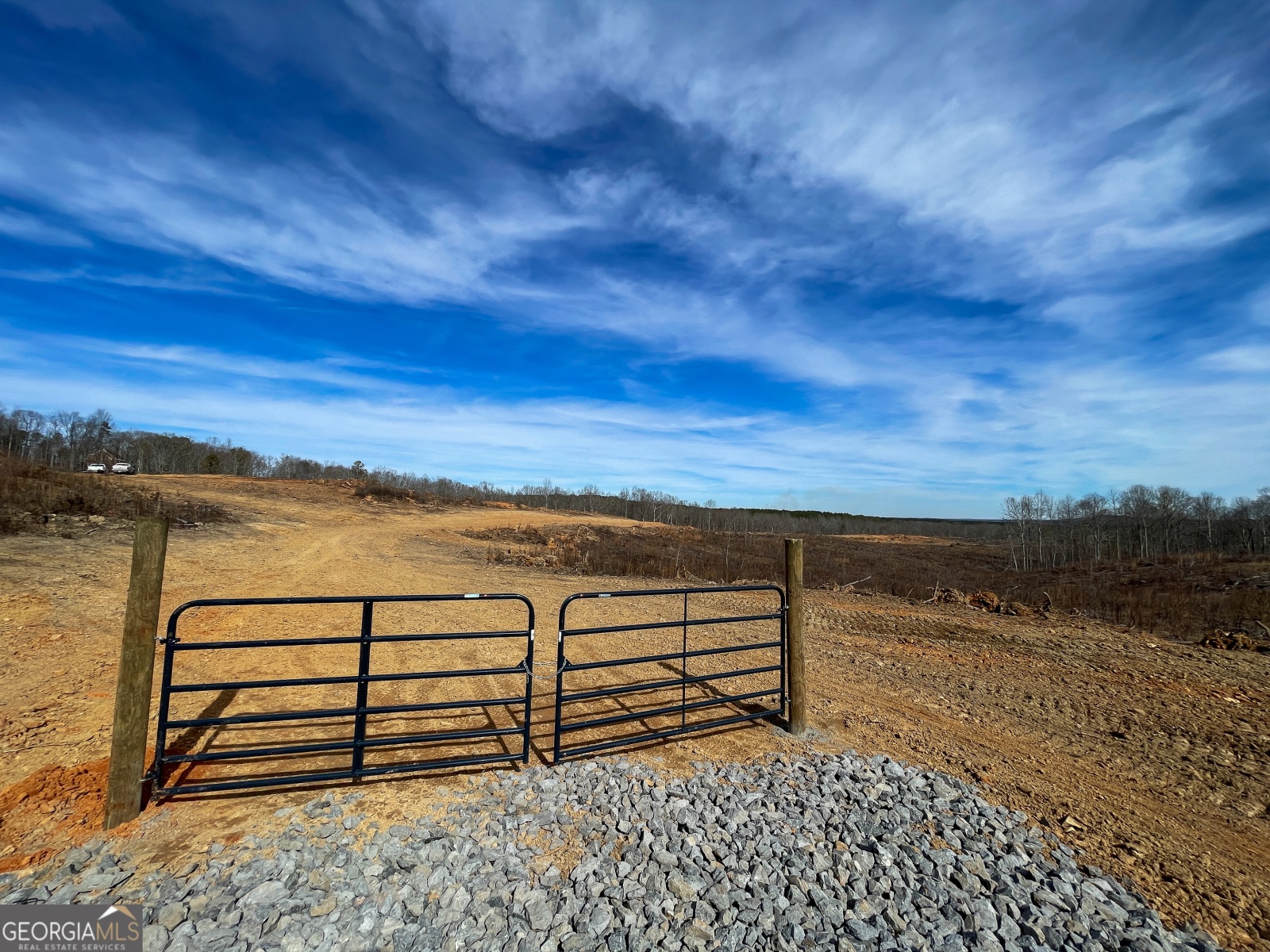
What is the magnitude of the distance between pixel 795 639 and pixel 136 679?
6.01 m

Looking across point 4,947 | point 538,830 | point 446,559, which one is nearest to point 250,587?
point 446,559

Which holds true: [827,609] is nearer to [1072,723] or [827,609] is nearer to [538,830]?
[1072,723]

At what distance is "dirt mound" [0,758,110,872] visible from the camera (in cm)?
366

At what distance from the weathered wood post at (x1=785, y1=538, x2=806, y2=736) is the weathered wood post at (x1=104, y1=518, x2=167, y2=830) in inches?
224

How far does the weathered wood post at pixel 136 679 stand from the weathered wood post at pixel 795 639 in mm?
5686

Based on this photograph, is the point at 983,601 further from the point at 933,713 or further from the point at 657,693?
the point at 657,693

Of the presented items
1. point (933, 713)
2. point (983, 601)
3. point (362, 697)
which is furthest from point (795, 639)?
point (983, 601)

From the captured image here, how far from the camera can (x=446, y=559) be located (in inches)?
782

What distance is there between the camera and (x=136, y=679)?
400 cm

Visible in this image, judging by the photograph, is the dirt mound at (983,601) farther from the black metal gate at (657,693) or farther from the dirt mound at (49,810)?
the dirt mound at (49,810)

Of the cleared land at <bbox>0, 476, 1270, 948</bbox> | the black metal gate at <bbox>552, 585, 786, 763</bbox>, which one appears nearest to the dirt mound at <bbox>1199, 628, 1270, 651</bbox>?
the cleared land at <bbox>0, 476, 1270, 948</bbox>

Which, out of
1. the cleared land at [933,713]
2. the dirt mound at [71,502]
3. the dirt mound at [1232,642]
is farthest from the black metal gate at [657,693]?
the dirt mound at [71,502]

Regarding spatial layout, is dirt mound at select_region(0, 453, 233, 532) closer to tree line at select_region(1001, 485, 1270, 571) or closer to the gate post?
the gate post

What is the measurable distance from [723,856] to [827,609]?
38.8ft
